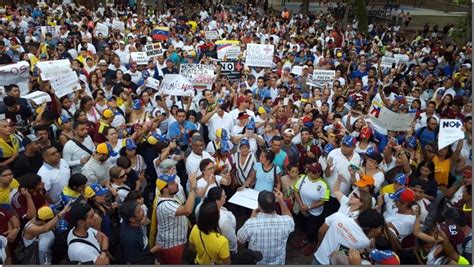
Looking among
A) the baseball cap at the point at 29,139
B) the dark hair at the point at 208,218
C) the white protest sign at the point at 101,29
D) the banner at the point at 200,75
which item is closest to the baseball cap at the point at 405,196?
the dark hair at the point at 208,218

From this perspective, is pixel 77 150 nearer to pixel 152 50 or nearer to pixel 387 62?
pixel 152 50

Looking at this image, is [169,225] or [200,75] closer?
[169,225]

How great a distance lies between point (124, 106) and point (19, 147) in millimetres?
2383

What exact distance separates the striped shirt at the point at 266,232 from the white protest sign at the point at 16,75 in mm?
6326

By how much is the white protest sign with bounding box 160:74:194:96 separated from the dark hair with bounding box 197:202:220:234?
4.59 m

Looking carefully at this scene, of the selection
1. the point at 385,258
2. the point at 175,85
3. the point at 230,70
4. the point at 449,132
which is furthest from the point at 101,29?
the point at 385,258

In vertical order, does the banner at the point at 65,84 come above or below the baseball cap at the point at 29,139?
above

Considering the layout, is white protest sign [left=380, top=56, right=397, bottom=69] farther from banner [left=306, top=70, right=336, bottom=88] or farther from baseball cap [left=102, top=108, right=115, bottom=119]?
baseball cap [left=102, top=108, right=115, bottom=119]

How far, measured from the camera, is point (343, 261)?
387cm

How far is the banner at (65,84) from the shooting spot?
7.64m

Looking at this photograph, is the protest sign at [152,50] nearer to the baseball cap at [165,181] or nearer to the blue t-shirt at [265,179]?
the blue t-shirt at [265,179]

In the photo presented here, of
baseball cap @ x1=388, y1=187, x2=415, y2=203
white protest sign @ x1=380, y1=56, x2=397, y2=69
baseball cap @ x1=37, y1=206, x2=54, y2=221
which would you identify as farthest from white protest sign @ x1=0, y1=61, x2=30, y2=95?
white protest sign @ x1=380, y1=56, x2=397, y2=69

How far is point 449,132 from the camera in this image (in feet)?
19.9

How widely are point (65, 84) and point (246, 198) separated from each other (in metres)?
4.41
